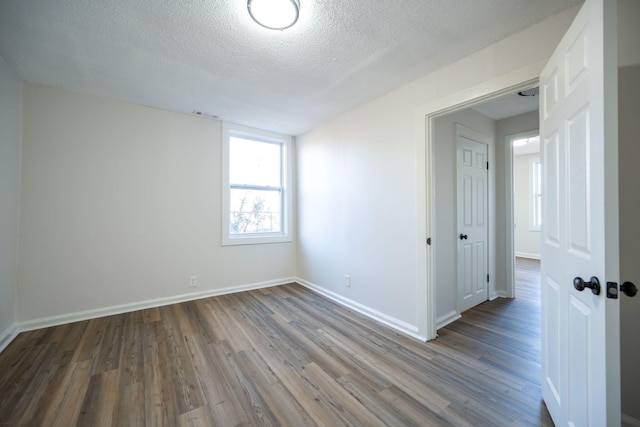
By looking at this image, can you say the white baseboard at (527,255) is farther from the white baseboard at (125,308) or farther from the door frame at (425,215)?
the white baseboard at (125,308)

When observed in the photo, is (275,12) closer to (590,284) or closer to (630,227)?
(590,284)

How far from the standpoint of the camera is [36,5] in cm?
154

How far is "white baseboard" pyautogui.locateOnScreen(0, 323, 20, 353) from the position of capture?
7.11 ft

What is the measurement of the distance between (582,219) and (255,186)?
143 inches

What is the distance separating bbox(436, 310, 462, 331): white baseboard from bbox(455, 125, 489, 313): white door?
112 mm

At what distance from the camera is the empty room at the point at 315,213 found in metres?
1.30

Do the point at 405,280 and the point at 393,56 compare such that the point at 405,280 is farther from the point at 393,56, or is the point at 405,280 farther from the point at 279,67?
the point at 279,67

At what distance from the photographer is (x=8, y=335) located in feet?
7.47

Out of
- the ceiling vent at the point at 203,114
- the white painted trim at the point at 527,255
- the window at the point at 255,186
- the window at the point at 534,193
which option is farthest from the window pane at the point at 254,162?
the white painted trim at the point at 527,255

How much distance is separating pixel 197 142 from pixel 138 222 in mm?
1264

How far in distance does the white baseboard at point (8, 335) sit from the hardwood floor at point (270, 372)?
62 millimetres

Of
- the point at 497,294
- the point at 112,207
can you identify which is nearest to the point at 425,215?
the point at 497,294

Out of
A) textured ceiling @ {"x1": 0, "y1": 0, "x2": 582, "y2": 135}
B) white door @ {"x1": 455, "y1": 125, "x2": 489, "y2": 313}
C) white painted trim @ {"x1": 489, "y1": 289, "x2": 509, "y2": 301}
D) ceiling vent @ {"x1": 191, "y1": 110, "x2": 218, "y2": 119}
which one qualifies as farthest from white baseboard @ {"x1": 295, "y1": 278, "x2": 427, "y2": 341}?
ceiling vent @ {"x1": 191, "y1": 110, "x2": 218, "y2": 119}

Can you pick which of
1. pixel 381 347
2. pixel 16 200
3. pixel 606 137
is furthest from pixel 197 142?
pixel 606 137
